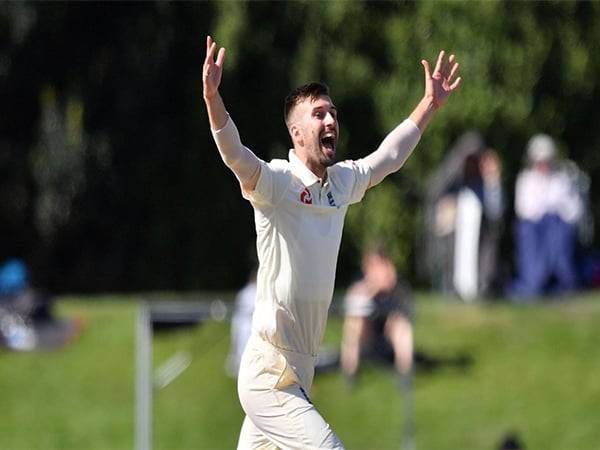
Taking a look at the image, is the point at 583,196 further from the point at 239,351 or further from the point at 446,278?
the point at 239,351

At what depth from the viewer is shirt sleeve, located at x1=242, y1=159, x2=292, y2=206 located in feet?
22.0

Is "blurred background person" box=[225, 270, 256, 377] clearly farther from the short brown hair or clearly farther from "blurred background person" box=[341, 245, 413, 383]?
the short brown hair

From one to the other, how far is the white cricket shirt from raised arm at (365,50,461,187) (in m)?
0.45

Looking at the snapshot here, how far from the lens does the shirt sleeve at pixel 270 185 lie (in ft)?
22.0

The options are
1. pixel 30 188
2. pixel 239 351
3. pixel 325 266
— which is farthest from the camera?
pixel 30 188

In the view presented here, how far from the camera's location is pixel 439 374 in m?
13.8

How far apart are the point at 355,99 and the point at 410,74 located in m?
0.91

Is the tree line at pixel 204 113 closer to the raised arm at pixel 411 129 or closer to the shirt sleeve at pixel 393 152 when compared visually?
the raised arm at pixel 411 129

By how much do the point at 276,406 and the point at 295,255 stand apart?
628mm

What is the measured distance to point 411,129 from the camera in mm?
7523

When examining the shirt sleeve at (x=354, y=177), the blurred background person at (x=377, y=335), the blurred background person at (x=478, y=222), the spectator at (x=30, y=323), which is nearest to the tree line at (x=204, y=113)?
the blurred background person at (x=478, y=222)

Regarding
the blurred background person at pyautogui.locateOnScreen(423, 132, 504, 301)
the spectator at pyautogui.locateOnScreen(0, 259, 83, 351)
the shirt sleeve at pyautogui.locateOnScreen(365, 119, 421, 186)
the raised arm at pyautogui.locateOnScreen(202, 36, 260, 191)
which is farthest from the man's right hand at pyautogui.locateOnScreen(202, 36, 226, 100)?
the blurred background person at pyautogui.locateOnScreen(423, 132, 504, 301)

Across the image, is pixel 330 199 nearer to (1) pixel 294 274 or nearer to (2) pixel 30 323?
(1) pixel 294 274

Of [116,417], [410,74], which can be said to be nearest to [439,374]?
[116,417]
